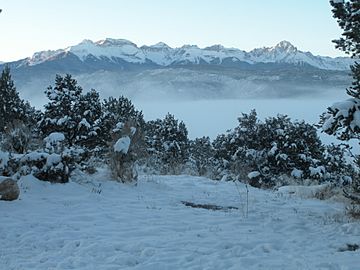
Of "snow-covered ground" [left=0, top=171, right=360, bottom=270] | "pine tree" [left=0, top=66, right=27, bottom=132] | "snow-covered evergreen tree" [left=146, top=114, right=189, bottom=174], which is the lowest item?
"snow-covered ground" [left=0, top=171, right=360, bottom=270]

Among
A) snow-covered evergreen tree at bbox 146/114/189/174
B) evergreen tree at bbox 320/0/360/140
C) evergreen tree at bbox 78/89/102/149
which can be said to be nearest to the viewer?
evergreen tree at bbox 320/0/360/140

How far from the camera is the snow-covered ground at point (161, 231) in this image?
19.9 ft

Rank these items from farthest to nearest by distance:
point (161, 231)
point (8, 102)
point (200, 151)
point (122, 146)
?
point (200, 151)
point (8, 102)
point (122, 146)
point (161, 231)

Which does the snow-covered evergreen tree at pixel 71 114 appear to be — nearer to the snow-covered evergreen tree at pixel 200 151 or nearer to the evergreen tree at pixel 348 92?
Result: the evergreen tree at pixel 348 92

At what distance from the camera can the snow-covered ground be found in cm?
607

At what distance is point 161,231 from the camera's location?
7.75 metres

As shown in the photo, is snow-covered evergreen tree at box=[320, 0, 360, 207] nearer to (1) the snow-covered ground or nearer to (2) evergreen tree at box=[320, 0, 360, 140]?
(2) evergreen tree at box=[320, 0, 360, 140]

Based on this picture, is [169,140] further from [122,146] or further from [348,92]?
[348,92]

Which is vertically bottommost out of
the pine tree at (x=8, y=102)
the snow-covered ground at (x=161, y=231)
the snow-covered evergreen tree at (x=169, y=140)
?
the snow-covered ground at (x=161, y=231)

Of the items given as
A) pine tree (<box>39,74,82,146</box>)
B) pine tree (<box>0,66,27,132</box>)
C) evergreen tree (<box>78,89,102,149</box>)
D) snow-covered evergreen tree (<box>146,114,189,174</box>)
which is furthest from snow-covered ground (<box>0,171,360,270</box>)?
snow-covered evergreen tree (<box>146,114,189,174</box>)

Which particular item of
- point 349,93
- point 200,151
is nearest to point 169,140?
point 200,151

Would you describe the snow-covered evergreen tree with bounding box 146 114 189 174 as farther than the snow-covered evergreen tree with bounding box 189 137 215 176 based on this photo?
No

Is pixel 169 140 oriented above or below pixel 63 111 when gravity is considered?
below

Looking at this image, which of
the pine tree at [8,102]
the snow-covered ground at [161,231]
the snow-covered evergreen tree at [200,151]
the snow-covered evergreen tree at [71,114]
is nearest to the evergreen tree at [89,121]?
the snow-covered evergreen tree at [71,114]
